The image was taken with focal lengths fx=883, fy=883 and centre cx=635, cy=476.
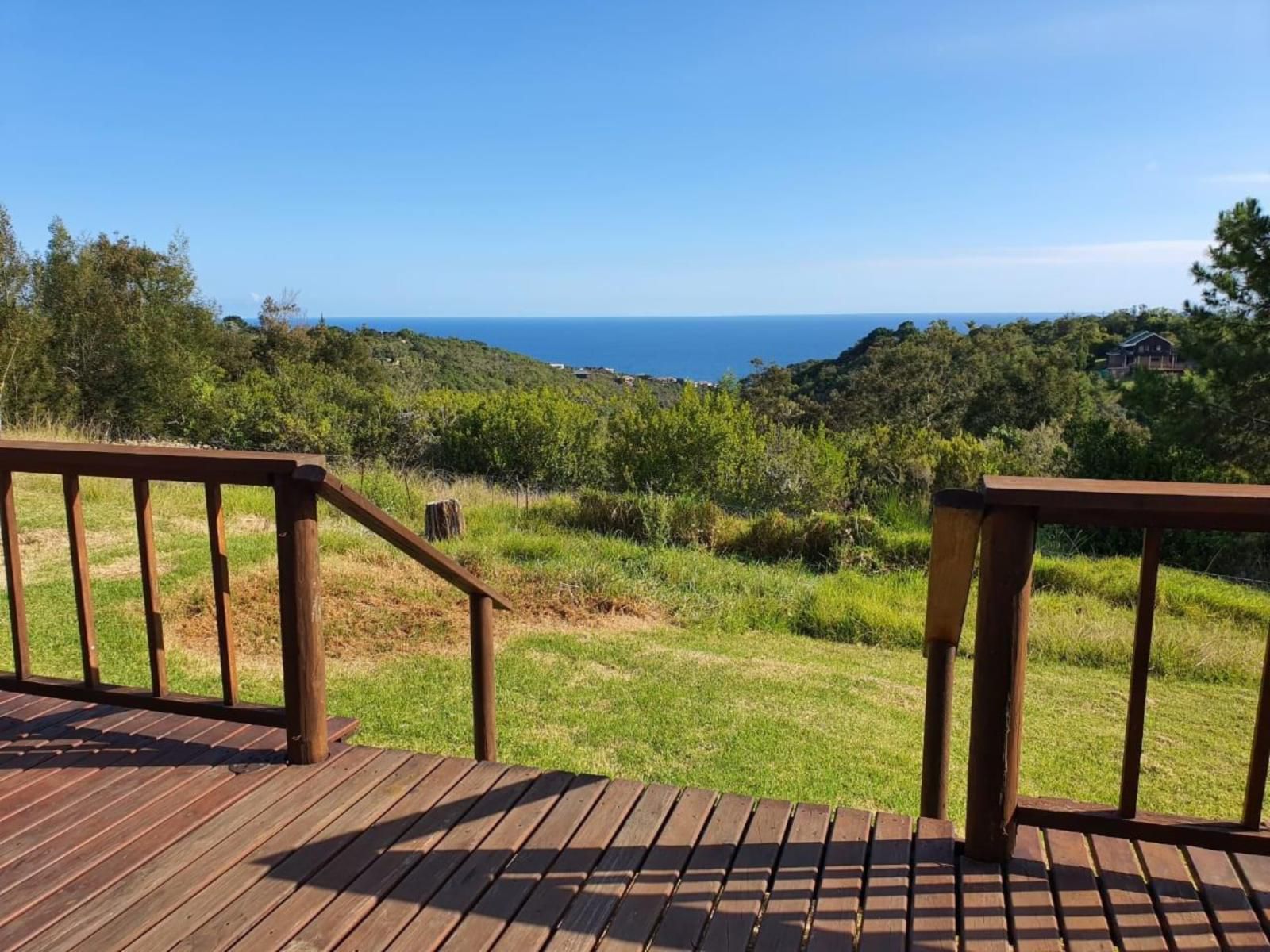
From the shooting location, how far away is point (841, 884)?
2.20 m

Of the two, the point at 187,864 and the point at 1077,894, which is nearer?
the point at 1077,894

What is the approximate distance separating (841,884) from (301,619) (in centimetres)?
172

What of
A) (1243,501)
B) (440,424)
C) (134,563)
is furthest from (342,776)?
(440,424)

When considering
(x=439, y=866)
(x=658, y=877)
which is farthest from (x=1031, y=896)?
(x=439, y=866)

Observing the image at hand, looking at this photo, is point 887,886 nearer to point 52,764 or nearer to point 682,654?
point 52,764

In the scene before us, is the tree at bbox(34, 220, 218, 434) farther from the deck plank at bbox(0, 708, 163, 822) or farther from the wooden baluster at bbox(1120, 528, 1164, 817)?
the wooden baluster at bbox(1120, 528, 1164, 817)

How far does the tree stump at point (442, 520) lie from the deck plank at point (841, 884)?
267 inches

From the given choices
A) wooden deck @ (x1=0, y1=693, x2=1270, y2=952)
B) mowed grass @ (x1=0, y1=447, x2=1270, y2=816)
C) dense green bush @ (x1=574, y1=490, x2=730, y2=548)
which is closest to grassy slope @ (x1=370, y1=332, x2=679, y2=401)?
dense green bush @ (x1=574, y1=490, x2=730, y2=548)

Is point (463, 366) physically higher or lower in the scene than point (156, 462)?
Answer: lower

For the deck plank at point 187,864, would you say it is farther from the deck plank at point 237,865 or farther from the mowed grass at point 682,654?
the mowed grass at point 682,654

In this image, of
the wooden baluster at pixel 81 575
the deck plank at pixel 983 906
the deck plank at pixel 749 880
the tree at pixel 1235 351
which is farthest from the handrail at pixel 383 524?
the tree at pixel 1235 351

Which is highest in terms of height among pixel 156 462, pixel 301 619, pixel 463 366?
pixel 156 462

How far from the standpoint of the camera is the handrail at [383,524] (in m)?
2.58

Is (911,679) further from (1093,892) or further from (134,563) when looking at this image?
(134,563)
